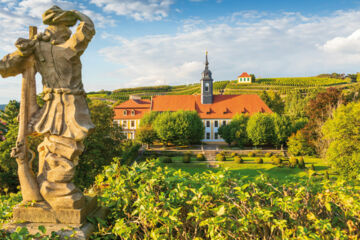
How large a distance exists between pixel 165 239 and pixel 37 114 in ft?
9.38

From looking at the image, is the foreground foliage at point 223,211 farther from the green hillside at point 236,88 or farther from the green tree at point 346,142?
the green hillside at point 236,88

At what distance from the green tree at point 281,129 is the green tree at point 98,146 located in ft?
85.9

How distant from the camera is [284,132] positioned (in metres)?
36.7

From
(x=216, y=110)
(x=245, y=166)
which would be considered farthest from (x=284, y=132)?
(x=216, y=110)

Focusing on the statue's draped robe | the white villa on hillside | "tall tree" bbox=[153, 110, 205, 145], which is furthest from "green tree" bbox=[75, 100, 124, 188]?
the white villa on hillside

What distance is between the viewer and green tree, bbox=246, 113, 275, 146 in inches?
1454

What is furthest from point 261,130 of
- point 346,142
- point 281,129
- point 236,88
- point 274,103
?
point 236,88

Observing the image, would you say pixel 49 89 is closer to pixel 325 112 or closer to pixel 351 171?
pixel 351 171

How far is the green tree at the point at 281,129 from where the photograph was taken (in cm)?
3672

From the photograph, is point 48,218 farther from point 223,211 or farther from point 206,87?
point 206,87

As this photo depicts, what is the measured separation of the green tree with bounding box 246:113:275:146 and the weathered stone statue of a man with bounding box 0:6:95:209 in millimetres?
35763

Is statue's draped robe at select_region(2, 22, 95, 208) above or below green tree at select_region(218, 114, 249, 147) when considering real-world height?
above

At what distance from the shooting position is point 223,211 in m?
3.11

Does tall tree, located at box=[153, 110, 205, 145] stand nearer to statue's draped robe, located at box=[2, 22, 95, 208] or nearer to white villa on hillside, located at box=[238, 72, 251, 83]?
statue's draped robe, located at box=[2, 22, 95, 208]
